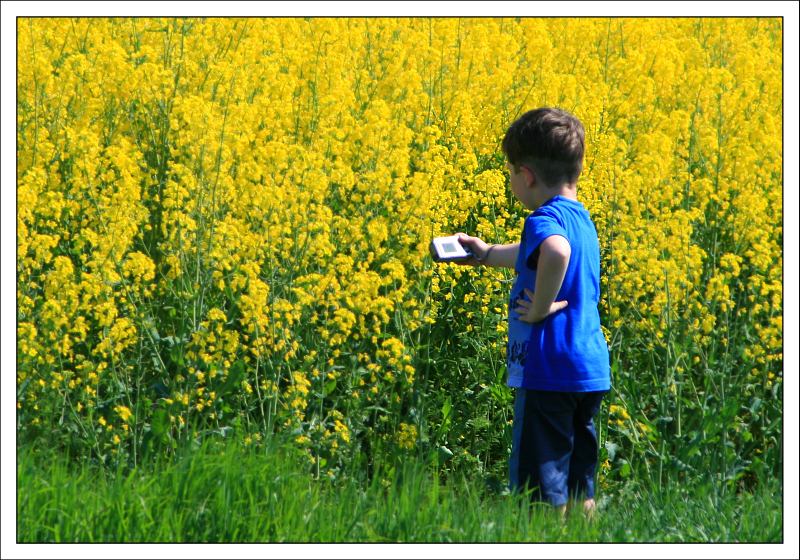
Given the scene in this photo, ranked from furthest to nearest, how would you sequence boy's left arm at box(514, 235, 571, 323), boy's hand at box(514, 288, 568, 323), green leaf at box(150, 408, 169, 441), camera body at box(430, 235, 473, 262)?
green leaf at box(150, 408, 169, 441) < camera body at box(430, 235, 473, 262) < boy's hand at box(514, 288, 568, 323) < boy's left arm at box(514, 235, 571, 323)

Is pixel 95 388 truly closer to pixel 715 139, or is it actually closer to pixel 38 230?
pixel 38 230

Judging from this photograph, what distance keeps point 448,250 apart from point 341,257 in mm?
644

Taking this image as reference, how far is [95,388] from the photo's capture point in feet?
14.6

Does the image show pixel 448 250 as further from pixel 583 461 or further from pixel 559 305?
pixel 583 461

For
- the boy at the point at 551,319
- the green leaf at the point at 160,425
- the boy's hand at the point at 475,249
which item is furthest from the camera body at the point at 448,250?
the green leaf at the point at 160,425

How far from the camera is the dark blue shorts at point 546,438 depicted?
357cm

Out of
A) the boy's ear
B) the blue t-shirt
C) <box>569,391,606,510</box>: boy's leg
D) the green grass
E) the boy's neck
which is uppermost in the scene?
the boy's ear

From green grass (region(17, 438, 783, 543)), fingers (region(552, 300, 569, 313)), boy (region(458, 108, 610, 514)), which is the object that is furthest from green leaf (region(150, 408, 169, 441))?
fingers (region(552, 300, 569, 313))

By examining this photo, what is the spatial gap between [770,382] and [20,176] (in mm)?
3369

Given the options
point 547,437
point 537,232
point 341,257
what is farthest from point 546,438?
point 341,257

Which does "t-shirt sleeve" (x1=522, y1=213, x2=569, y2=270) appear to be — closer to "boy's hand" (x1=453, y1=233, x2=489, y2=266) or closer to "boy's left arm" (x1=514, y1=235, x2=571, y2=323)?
"boy's left arm" (x1=514, y1=235, x2=571, y2=323)

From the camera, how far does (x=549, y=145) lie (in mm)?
3580

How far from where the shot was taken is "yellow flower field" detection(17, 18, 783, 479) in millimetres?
4246

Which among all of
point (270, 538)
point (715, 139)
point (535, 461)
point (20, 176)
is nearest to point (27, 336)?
point (20, 176)
